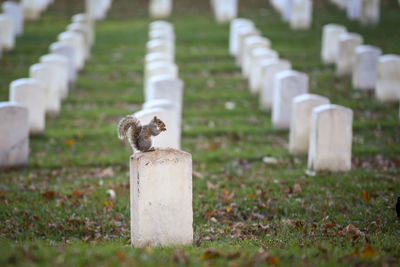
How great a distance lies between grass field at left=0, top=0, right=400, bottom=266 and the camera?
539cm

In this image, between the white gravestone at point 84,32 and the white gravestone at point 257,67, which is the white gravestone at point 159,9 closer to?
the white gravestone at point 84,32

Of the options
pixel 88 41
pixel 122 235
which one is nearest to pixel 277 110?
pixel 122 235

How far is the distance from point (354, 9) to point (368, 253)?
63.0 feet

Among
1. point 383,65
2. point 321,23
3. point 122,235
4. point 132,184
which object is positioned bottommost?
point 122,235

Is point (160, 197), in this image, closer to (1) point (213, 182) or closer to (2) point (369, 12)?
(1) point (213, 182)

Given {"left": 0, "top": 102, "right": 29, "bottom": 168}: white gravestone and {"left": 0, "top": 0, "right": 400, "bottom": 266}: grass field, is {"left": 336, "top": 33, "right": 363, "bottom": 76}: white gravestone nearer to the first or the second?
{"left": 0, "top": 0, "right": 400, "bottom": 266}: grass field

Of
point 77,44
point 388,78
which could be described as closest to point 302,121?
point 388,78

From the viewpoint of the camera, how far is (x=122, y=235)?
696 cm

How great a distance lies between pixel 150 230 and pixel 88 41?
13704 millimetres

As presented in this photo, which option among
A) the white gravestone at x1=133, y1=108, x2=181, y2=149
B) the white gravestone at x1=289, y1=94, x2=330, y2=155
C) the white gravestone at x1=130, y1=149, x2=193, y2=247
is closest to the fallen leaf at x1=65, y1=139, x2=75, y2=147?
the white gravestone at x1=133, y1=108, x2=181, y2=149

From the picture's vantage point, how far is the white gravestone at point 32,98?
11203mm

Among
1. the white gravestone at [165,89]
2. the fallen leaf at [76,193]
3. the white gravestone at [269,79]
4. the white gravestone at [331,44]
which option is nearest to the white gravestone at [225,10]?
the white gravestone at [331,44]

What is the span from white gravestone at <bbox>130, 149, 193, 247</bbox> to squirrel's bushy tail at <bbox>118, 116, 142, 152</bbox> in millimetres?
322

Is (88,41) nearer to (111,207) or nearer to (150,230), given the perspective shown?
(111,207)
